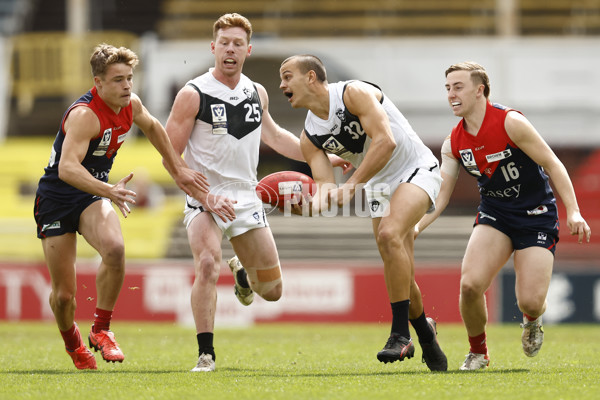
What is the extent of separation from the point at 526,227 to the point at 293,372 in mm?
1890

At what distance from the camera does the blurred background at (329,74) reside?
61.0 feet

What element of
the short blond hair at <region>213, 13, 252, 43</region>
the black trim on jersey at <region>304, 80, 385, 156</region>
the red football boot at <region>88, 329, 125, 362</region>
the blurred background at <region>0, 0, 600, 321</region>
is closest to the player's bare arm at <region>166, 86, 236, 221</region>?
the short blond hair at <region>213, 13, 252, 43</region>

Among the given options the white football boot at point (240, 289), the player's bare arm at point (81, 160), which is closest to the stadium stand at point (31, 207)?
the white football boot at point (240, 289)

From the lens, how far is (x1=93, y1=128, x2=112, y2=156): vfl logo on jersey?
23.4 ft

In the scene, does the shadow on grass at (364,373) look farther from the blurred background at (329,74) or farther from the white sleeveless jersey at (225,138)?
the blurred background at (329,74)

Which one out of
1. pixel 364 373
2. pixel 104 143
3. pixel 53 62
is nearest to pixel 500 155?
pixel 364 373

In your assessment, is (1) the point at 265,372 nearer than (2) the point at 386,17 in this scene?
Yes

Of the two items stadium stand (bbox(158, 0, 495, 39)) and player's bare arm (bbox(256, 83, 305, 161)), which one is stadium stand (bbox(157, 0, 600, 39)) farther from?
player's bare arm (bbox(256, 83, 305, 161))

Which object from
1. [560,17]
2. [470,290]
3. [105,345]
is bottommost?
[105,345]

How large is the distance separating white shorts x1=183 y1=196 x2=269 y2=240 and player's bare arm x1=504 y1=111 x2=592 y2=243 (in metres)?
1.86

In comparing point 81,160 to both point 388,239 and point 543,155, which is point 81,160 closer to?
point 388,239

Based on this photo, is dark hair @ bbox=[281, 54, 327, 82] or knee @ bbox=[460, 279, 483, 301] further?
dark hair @ bbox=[281, 54, 327, 82]

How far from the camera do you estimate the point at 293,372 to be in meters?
7.09

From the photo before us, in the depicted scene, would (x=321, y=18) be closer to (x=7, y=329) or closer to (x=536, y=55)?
(x=536, y=55)
